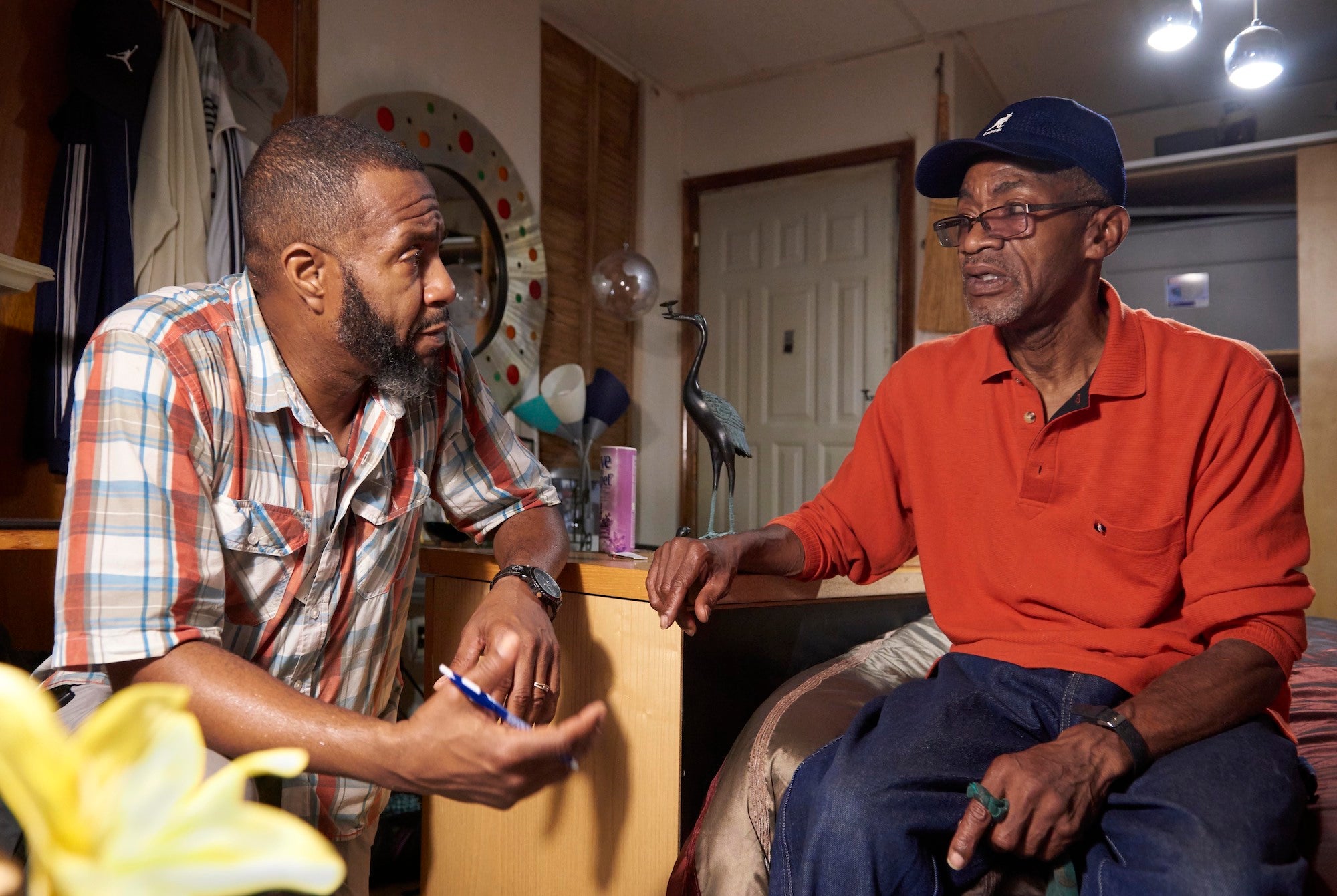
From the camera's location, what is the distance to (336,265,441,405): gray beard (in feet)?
4.00

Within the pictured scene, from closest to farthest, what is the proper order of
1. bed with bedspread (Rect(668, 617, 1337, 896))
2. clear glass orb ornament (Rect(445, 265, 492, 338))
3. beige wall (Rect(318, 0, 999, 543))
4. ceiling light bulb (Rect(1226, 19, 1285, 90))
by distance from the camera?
bed with bedspread (Rect(668, 617, 1337, 896)) < ceiling light bulb (Rect(1226, 19, 1285, 90)) < clear glass orb ornament (Rect(445, 265, 492, 338)) < beige wall (Rect(318, 0, 999, 543))

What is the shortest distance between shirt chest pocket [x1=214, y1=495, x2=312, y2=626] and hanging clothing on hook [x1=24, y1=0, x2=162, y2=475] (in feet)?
4.47

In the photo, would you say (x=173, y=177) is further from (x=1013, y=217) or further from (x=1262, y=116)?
(x=1262, y=116)

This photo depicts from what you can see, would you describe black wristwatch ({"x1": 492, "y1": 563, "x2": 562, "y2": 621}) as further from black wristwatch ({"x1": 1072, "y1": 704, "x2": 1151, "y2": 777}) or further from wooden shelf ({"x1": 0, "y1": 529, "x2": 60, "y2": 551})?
wooden shelf ({"x1": 0, "y1": 529, "x2": 60, "y2": 551})

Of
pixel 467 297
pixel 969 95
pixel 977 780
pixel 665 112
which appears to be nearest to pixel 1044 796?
pixel 977 780

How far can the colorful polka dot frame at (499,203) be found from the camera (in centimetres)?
334

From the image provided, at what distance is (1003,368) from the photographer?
1.43 metres

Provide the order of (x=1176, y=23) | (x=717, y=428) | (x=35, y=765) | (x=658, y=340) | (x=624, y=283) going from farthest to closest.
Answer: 1. (x=658, y=340)
2. (x=624, y=283)
3. (x=1176, y=23)
4. (x=717, y=428)
5. (x=35, y=765)

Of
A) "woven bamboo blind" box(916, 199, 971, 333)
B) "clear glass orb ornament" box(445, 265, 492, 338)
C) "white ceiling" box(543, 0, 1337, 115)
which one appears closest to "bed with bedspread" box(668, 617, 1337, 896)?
"clear glass orb ornament" box(445, 265, 492, 338)

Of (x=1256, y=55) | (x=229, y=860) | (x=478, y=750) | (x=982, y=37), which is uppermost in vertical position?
(x=982, y=37)

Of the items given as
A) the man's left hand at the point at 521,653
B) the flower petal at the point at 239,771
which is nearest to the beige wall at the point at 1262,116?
the man's left hand at the point at 521,653

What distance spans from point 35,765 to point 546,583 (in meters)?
1.06

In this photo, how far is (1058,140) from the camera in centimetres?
144

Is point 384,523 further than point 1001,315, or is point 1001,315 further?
point 1001,315
